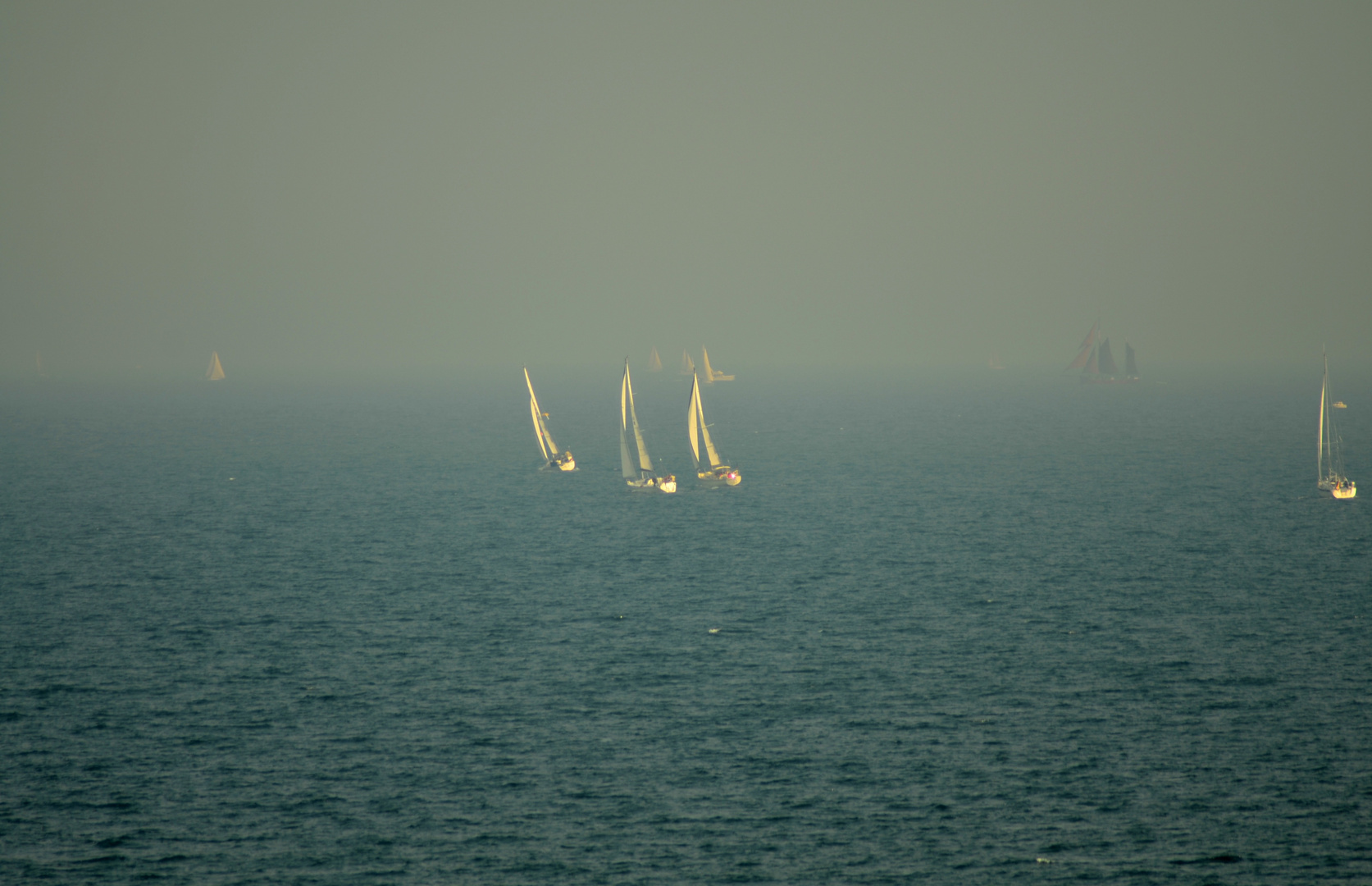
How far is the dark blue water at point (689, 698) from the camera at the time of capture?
36438mm

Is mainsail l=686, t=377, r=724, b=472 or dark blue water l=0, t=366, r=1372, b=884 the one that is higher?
mainsail l=686, t=377, r=724, b=472

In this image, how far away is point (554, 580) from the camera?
254 ft

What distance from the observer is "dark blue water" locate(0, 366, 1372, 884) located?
36438 mm

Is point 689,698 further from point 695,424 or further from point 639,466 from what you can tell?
point 639,466

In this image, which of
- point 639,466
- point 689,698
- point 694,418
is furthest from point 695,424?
point 689,698

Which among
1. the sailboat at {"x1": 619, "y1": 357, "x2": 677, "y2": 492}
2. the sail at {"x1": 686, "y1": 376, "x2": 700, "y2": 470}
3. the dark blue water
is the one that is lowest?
the dark blue water

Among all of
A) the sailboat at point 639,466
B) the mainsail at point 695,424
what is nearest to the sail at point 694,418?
the mainsail at point 695,424

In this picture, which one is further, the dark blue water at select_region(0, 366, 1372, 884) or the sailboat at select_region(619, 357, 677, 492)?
the sailboat at select_region(619, 357, 677, 492)

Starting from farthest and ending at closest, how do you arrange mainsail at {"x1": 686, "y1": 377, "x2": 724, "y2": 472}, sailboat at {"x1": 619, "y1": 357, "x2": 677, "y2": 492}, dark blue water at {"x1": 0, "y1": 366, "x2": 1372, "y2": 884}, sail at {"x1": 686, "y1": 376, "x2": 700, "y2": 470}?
sailboat at {"x1": 619, "y1": 357, "x2": 677, "y2": 492} → mainsail at {"x1": 686, "y1": 377, "x2": 724, "y2": 472} → sail at {"x1": 686, "y1": 376, "x2": 700, "y2": 470} → dark blue water at {"x1": 0, "y1": 366, "x2": 1372, "y2": 884}

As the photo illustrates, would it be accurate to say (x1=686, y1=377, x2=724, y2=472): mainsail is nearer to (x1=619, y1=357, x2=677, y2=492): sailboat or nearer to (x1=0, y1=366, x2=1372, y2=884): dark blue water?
(x1=619, y1=357, x2=677, y2=492): sailboat

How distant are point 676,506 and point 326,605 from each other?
168 feet

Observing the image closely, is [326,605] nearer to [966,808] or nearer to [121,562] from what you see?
[121,562]

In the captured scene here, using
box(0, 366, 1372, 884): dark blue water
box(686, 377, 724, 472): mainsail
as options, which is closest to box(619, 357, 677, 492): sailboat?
box(686, 377, 724, 472): mainsail

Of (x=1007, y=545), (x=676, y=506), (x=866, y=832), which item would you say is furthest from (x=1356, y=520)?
(x=866, y=832)
